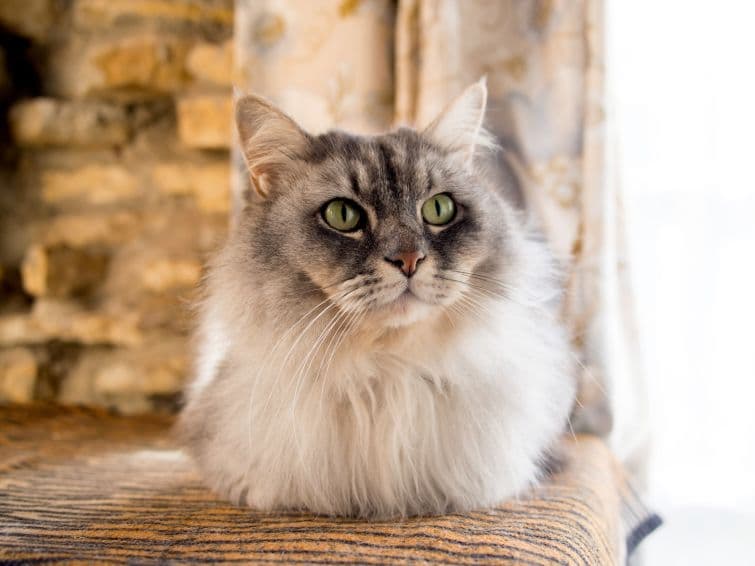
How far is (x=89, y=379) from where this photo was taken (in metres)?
2.14

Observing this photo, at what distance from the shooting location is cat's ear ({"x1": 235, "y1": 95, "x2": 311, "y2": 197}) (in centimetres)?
113

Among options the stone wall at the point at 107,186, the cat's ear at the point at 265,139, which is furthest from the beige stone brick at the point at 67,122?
the cat's ear at the point at 265,139

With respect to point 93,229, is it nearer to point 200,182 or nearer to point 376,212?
point 200,182

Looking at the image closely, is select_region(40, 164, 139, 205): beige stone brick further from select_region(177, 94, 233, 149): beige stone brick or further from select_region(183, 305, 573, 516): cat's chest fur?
select_region(183, 305, 573, 516): cat's chest fur

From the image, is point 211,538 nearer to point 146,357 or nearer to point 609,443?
point 609,443

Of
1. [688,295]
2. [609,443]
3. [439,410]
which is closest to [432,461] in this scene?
[439,410]

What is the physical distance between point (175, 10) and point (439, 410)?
5.42 ft

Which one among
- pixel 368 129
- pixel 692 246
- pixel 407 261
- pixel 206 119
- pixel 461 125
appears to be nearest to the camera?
pixel 407 261

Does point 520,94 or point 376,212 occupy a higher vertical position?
point 520,94

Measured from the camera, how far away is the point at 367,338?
1053 millimetres

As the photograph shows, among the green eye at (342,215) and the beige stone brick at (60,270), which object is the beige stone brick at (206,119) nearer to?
the beige stone brick at (60,270)

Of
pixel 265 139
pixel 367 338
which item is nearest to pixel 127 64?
pixel 265 139

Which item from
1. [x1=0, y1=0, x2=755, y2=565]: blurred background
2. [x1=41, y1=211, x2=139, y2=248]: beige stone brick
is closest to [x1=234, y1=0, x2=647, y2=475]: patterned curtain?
[x1=0, y1=0, x2=755, y2=565]: blurred background

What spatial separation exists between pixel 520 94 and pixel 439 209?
756mm
